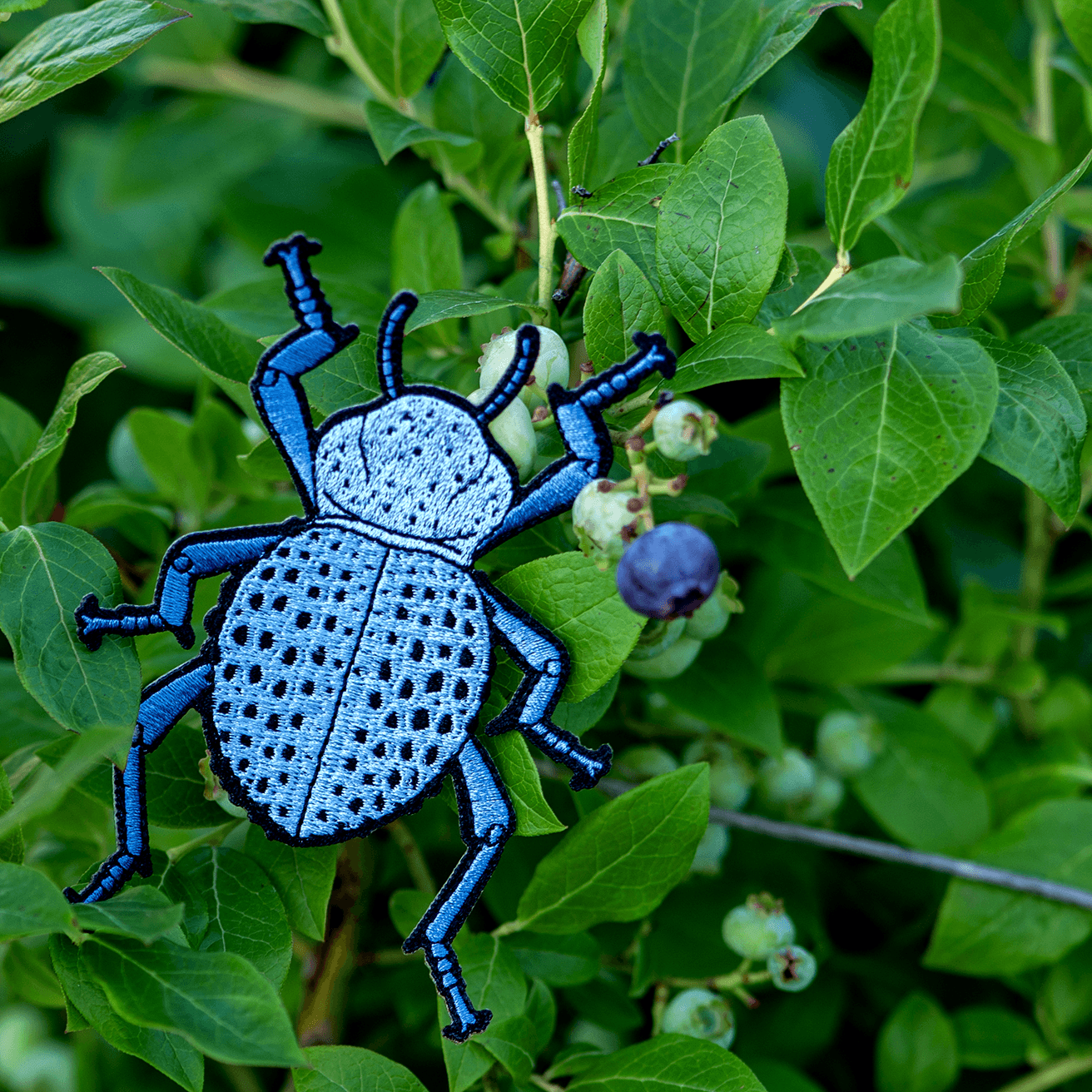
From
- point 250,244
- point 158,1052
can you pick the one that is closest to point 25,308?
point 250,244

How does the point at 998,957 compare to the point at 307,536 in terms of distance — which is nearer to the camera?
the point at 307,536

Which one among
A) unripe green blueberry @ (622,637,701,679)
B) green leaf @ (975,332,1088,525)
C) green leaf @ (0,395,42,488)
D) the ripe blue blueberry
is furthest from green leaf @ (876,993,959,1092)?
green leaf @ (0,395,42,488)

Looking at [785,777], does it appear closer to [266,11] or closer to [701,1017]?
[701,1017]

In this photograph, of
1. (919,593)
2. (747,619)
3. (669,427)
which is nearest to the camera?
(669,427)

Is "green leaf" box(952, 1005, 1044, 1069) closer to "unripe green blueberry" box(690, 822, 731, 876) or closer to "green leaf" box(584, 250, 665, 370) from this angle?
"unripe green blueberry" box(690, 822, 731, 876)

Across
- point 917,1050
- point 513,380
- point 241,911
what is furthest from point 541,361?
point 917,1050

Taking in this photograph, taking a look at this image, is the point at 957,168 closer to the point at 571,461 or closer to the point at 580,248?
the point at 580,248
